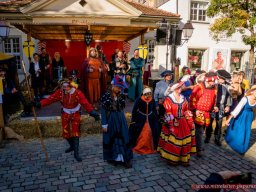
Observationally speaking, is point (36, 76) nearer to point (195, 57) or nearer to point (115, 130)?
point (115, 130)

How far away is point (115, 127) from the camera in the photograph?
15.8 ft

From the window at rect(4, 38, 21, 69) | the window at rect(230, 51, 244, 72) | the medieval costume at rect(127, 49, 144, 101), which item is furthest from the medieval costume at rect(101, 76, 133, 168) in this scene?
the window at rect(230, 51, 244, 72)

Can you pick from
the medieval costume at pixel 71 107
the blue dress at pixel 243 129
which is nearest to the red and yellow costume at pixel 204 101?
the blue dress at pixel 243 129

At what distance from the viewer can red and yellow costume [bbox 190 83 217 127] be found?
550 cm

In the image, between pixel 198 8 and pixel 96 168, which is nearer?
pixel 96 168

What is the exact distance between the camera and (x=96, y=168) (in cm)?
489

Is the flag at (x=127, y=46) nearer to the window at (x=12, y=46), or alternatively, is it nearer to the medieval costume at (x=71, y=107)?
the window at (x=12, y=46)

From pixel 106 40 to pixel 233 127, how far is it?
10742 mm

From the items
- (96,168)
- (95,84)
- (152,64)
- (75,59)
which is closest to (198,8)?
(152,64)

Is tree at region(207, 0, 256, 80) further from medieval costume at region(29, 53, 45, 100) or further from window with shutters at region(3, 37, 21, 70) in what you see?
window with shutters at region(3, 37, 21, 70)

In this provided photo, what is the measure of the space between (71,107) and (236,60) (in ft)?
50.6

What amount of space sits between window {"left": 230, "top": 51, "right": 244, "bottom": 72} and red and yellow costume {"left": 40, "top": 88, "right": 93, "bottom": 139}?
49.0ft

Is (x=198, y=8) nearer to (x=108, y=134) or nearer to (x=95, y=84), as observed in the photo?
(x=95, y=84)

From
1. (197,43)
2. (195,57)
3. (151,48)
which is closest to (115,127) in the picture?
(151,48)
